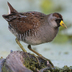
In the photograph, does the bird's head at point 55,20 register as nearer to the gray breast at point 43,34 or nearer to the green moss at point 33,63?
the gray breast at point 43,34

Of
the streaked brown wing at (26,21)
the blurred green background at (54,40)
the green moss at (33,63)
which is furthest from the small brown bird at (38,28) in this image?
the blurred green background at (54,40)

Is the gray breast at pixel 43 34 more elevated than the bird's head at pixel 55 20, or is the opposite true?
the bird's head at pixel 55 20

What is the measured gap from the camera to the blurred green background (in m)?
5.70

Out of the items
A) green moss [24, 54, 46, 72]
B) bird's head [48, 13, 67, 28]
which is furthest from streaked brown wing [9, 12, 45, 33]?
green moss [24, 54, 46, 72]

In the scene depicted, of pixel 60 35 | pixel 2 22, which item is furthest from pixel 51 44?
pixel 2 22

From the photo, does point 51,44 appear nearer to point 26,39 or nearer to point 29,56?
point 26,39

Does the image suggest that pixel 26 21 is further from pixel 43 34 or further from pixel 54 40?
pixel 54 40

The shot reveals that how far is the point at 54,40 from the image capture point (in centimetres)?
639

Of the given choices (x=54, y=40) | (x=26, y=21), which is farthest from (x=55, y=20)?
(x=54, y=40)

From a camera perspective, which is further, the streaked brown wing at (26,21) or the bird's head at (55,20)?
the streaked brown wing at (26,21)

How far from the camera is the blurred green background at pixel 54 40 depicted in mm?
5695

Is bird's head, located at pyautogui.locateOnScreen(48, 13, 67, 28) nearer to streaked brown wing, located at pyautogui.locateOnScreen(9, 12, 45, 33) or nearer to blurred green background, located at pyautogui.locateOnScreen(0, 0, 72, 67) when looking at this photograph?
streaked brown wing, located at pyautogui.locateOnScreen(9, 12, 45, 33)

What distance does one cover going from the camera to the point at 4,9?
8008mm

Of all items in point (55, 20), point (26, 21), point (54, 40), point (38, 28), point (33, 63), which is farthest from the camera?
point (54, 40)
